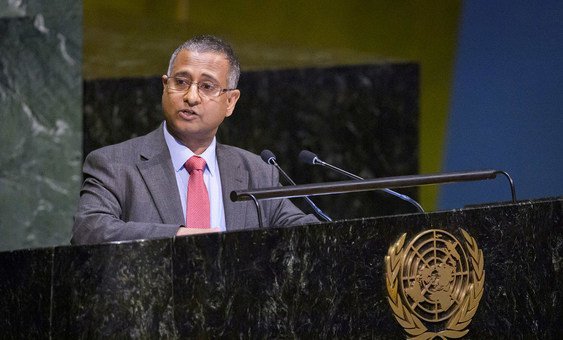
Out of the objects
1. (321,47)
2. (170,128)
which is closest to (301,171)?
(321,47)

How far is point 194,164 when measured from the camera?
13.0ft

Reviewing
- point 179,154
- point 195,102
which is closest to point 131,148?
point 179,154

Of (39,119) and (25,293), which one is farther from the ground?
(39,119)

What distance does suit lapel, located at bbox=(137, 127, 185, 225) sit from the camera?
12.5 feet

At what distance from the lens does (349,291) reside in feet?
10.9

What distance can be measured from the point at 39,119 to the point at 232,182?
7.45 feet

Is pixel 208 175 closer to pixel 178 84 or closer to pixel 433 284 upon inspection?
pixel 178 84

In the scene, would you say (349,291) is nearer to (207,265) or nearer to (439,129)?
(207,265)

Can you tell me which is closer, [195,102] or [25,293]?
[25,293]

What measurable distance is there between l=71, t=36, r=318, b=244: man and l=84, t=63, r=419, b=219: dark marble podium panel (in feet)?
7.30

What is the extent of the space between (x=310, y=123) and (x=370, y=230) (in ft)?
11.4

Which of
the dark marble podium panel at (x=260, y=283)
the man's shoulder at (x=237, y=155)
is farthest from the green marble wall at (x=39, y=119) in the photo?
the dark marble podium panel at (x=260, y=283)

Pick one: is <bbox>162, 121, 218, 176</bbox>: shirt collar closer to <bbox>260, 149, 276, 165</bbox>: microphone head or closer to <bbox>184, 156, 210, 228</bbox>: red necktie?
<bbox>184, 156, 210, 228</bbox>: red necktie

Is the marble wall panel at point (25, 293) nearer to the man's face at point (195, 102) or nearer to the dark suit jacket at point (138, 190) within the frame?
the dark suit jacket at point (138, 190)
